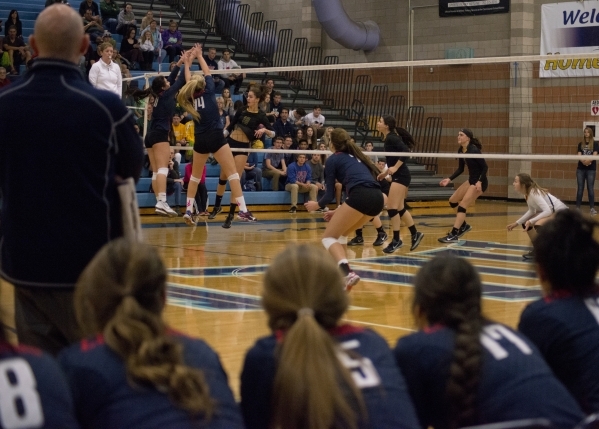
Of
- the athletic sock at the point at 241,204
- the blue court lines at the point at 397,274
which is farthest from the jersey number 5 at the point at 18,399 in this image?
the athletic sock at the point at 241,204

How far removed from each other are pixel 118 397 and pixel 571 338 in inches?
66.1

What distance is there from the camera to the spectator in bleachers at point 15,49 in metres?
17.0

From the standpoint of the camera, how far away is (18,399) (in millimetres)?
2252

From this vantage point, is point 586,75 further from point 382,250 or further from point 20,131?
point 20,131

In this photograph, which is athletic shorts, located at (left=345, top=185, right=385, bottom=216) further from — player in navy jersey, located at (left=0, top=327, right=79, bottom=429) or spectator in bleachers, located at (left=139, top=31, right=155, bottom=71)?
spectator in bleachers, located at (left=139, top=31, right=155, bottom=71)

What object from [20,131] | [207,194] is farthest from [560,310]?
Answer: [207,194]

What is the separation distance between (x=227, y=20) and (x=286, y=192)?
6.71 m

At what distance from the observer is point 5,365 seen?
2312 mm

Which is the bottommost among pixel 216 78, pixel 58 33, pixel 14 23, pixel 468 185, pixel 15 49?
pixel 468 185

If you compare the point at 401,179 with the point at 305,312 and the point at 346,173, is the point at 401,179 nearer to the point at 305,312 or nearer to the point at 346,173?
the point at 346,173

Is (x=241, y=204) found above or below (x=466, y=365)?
below

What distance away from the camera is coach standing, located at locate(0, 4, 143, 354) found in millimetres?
3535

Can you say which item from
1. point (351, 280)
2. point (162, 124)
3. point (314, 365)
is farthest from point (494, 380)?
point (162, 124)

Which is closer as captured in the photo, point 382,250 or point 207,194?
point 382,250
